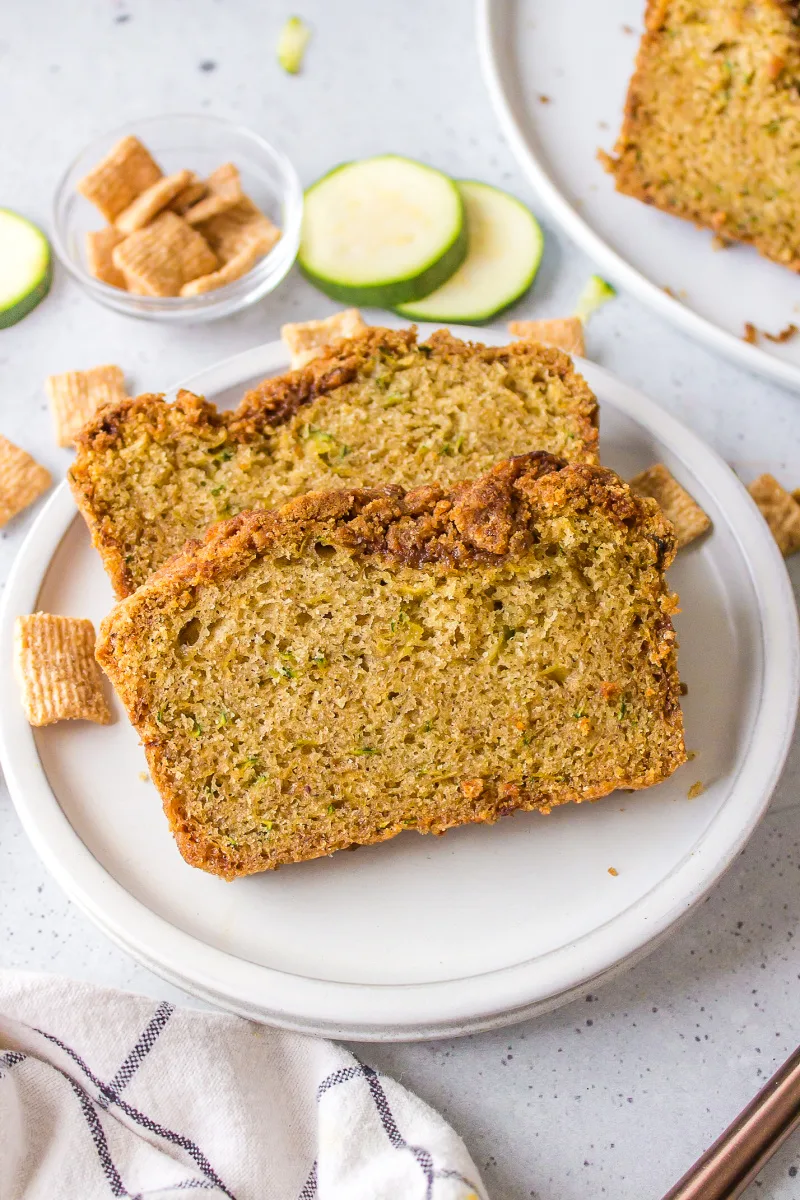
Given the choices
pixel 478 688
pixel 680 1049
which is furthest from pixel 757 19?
A: pixel 680 1049

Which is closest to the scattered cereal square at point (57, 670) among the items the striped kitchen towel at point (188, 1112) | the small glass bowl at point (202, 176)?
the striped kitchen towel at point (188, 1112)

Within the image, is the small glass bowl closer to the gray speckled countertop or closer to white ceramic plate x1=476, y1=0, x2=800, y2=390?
the gray speckled countertop

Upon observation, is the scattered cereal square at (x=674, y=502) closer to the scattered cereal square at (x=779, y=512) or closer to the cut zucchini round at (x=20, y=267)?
the scattered cereal square at (x=779, y=512)

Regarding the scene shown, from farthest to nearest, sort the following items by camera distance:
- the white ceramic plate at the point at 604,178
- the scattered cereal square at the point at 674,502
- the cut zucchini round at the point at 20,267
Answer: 1. the cut zucchini round at the point at 20,267
2. the white ceramic plate at the point at 604,178
3. the scattered cereal square at the point at 674,502

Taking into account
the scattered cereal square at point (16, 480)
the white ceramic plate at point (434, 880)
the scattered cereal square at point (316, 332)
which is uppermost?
the scattered cereal square at point (316, 332)

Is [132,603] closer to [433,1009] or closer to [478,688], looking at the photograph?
[478,688]

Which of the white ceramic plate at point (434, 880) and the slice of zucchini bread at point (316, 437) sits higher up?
the slice of zucchini bread at point (316, 437)

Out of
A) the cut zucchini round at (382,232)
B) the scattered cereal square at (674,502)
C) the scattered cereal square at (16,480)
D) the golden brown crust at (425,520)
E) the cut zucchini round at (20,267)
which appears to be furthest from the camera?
the cut zucchini round at (20,267)

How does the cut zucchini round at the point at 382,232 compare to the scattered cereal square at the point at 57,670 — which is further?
the cut zucchini round at the point at 382,232
